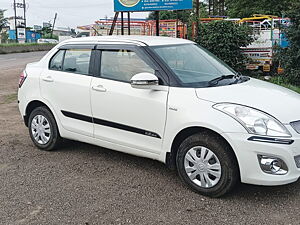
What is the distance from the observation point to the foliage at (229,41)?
10.6 meters

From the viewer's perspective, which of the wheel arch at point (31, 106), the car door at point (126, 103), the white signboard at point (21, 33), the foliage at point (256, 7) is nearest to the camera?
the car door at point (126, 103)

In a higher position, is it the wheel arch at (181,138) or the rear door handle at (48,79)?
the rear door handle at (48,79)

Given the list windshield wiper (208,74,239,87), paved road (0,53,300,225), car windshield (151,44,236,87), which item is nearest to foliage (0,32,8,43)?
paved road (0,53,300,225)

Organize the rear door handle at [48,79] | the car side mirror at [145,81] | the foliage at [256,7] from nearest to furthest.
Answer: the car side mirror at [145,81]
the rear door handle at [48,79]
the foliage at [256,7]

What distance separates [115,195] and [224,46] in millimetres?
7515

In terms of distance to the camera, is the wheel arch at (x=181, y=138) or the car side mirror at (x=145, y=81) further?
the car side mirror at (x=145, y=81)

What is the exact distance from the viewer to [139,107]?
14.2ft

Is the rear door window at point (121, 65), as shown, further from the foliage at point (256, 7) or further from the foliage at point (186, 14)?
the foliage at point (256, 7)

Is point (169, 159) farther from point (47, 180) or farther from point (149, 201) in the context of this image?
point (47, 180)

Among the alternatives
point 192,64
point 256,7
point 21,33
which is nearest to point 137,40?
point 192,64

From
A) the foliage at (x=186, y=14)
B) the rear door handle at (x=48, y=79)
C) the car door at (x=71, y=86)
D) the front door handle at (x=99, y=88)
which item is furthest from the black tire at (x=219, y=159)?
the foliage at (x=186, y=14)

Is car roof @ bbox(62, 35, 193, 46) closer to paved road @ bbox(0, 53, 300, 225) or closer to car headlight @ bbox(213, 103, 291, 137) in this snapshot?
car headlight @ bbox(213, 103, 291, 137)

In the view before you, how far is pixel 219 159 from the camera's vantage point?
3.79m

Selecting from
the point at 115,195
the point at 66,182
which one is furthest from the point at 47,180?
the point at 115,195
